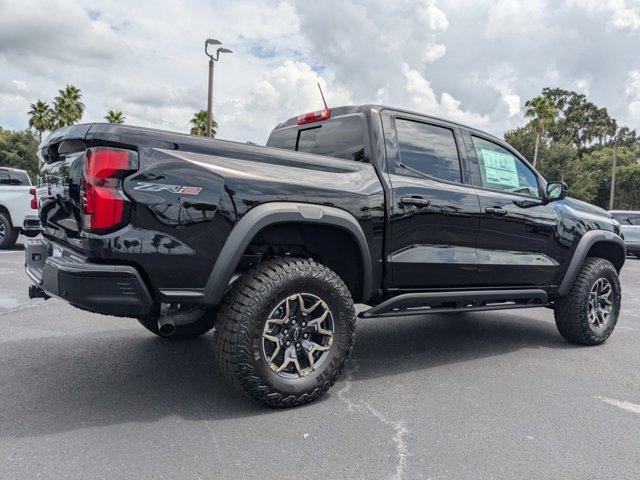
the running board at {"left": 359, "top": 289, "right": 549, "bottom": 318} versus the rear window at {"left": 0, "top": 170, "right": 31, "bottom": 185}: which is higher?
the rear window at {"left": 0, "top": 170, "right": 31, "bottom": 185}

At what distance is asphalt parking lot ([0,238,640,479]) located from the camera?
2.45m

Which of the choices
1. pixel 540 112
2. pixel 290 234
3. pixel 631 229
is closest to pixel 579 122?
pixel 540 112

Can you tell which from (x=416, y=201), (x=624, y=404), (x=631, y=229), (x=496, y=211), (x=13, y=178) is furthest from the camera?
(x=631, y=229)

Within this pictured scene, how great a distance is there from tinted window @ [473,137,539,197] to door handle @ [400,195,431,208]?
82 cm

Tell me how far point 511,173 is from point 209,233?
290 cm

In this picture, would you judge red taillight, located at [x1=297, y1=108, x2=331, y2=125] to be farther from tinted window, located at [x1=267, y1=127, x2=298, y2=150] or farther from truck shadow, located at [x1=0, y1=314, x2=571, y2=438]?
truck shadow, located at [x1=0, y1=314, x2=571, y2=438]

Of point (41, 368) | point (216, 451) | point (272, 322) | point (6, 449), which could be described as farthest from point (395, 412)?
point (41, 368)

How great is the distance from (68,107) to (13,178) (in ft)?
116

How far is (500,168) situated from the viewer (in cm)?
445

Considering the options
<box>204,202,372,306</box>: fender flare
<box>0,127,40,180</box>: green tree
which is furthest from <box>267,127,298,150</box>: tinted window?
<box>0,127,40,180</box>: green tree

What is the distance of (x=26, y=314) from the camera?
5234mm

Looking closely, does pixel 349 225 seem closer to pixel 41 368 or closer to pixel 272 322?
pixel 272 322

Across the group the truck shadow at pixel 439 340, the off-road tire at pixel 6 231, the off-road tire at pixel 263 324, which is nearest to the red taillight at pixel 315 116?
the off-road tire at pixel 263 324

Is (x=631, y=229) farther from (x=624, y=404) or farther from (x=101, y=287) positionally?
(x=101, y=287)
